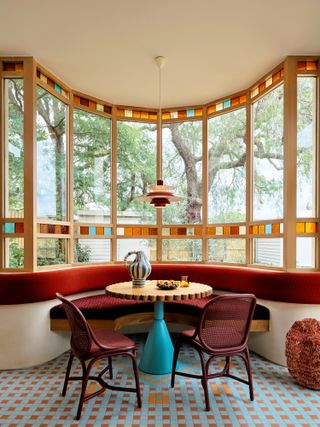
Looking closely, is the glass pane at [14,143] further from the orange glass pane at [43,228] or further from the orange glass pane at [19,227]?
the orange glass pane at [43,228]

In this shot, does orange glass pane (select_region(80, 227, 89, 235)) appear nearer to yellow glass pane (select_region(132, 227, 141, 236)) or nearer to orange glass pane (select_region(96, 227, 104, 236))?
orange glass pane (select_region(96, 227, 104, 236))

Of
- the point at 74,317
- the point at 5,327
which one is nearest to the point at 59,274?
the point at 5,327

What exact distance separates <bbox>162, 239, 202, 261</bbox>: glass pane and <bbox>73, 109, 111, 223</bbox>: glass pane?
2.95ft

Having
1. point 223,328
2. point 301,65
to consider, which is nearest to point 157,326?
point 223,328

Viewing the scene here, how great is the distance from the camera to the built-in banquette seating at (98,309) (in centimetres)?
321

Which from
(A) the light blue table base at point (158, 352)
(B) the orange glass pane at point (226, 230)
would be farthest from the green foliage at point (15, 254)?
(B) the orange glass pane at point (226, 230)

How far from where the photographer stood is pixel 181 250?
4543mm

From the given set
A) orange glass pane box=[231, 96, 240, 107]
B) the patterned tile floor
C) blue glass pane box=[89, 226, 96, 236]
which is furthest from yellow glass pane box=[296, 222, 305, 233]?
blue glass pane box=[89, 226, 96, 236]

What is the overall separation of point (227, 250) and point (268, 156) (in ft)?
4.21

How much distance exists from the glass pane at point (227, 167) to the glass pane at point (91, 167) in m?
1.40

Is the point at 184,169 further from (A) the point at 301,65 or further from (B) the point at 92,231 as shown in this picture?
(A) the point at 301,65

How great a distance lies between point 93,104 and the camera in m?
4.37

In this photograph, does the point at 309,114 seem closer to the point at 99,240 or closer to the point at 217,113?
the point at 217,113

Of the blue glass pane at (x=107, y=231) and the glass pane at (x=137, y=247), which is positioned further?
the glass pane at (x=137, y=247)
